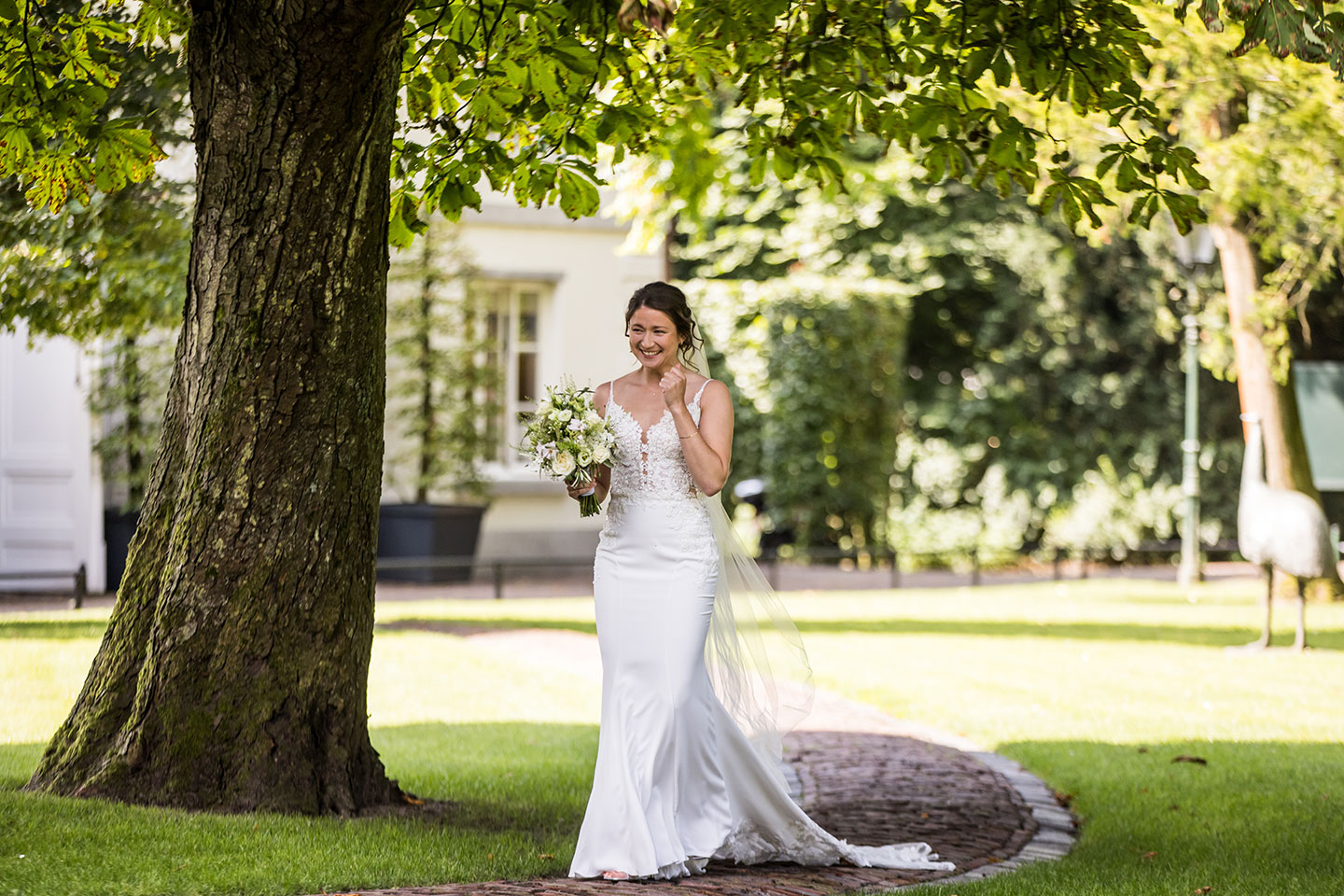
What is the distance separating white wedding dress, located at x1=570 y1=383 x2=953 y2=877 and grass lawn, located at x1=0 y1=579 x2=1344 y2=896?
47cm

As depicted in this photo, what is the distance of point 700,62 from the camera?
6.86m

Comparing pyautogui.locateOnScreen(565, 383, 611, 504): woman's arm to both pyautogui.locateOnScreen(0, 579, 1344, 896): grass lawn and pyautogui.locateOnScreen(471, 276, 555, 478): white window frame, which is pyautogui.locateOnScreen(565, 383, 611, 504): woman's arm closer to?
pyautogui.locateOnScreen(0, 579, 1344, 896): grass lawn

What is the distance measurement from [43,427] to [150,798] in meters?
9.85

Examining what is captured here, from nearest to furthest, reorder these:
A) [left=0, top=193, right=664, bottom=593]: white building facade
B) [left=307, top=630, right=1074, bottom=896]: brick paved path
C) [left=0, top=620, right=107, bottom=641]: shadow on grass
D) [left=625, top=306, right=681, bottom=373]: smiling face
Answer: [left=307, top=630, right=1074, bottom=896]: brick paved path → [left=625, top=306, right=681, bottom=373]: smiling face → [left=0, top=620, right=107, bottom=641]: shadow on grass → [left=0, top=193, right=664, bottom=593]: white building facade

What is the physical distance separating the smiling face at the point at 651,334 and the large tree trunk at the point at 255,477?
122 cm

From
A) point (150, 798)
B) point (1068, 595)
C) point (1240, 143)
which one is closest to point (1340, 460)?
point (1068, 595)

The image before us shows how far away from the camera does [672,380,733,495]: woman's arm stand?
17.7 feet

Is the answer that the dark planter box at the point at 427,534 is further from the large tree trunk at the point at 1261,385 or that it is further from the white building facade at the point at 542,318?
the large tree trunk at the point at 1261,385

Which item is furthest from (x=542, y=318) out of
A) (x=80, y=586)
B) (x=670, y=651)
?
(x=670, y=651)

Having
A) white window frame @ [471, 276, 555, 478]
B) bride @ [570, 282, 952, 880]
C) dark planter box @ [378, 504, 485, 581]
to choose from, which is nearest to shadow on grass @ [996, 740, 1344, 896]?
bride @ [570, 282, 952, 880]

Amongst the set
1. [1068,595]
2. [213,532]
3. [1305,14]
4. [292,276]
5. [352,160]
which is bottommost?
[1068,595]

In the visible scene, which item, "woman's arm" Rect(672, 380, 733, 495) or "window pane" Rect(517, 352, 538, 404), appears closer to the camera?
"woman's arm" Rect(672, 380, 733, 495)

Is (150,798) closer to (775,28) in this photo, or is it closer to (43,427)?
(775,28)

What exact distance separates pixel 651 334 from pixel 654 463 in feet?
1.71
